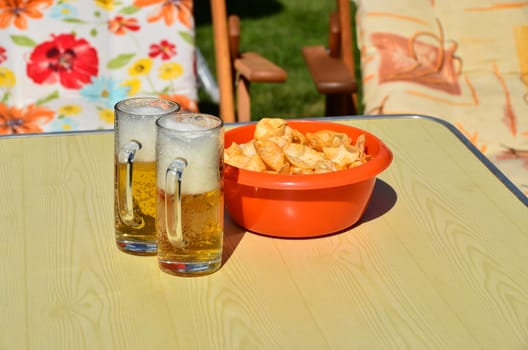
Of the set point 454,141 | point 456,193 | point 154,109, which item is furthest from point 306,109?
point 154,109

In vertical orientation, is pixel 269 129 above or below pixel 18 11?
below

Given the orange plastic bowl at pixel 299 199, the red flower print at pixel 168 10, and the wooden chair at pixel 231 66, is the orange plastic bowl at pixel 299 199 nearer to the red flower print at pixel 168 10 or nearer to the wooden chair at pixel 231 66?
the wooden chair at pixel 231 66

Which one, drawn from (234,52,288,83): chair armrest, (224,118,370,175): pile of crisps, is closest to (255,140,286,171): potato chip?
(224,118,370,175): pile of crisps

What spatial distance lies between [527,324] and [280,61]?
10.6 ft

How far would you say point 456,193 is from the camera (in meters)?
1.60

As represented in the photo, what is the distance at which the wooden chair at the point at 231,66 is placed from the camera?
101 inches

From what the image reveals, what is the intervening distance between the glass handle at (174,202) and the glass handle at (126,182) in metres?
0.09

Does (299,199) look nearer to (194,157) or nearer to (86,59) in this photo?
(194,157)

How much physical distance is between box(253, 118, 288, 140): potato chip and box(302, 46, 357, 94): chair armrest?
3.31 feet

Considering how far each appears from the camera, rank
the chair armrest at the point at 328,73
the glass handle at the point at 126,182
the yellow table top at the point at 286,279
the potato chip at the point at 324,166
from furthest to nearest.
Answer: the chair armrest at the point at 328,73 < the potato chip at the point at 324,166 < the glass handle at the point at 126,182 < the yellow table top at the point at 286,279

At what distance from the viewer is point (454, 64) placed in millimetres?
2777

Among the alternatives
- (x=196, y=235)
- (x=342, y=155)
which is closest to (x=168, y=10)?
(x=342, y=155)

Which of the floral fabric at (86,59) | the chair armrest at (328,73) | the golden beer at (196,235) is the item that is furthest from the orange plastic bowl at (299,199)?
the floral fabric at (86,59)

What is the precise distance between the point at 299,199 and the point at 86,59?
4.70 feet
